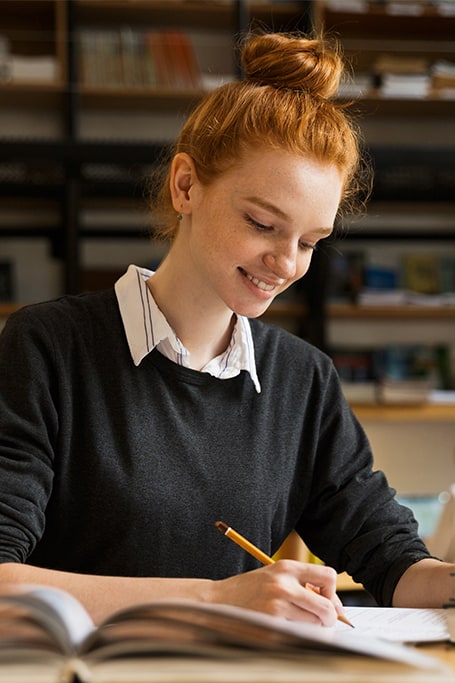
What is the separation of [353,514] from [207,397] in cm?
27

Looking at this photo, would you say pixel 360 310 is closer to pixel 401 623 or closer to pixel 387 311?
pixel 387 311

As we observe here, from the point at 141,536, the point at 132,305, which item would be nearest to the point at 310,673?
the point at 141,536

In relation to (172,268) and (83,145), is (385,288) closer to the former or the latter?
(83,145)

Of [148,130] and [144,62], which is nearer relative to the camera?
[144,62]

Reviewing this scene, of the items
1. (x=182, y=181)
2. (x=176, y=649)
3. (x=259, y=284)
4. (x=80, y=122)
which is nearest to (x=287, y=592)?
(x=176, y=649)

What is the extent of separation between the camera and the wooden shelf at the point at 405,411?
4.00 m

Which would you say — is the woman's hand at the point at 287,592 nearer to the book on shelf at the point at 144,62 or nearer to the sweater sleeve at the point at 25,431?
the sweater sleeve at the point at 25,431

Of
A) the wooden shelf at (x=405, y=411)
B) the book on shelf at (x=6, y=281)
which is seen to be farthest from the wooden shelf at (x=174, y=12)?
the wooden shelf at (x=405, y=411)

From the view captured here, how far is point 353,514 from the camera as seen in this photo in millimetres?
1431

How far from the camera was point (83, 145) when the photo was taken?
12.4 ft

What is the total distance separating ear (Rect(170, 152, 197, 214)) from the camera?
1.38 metres

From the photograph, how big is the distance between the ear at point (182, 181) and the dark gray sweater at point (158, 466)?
0.17m

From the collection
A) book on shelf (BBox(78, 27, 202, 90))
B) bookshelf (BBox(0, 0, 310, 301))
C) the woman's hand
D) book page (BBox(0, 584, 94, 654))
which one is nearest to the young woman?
the woman's hand

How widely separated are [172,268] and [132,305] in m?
0.08
